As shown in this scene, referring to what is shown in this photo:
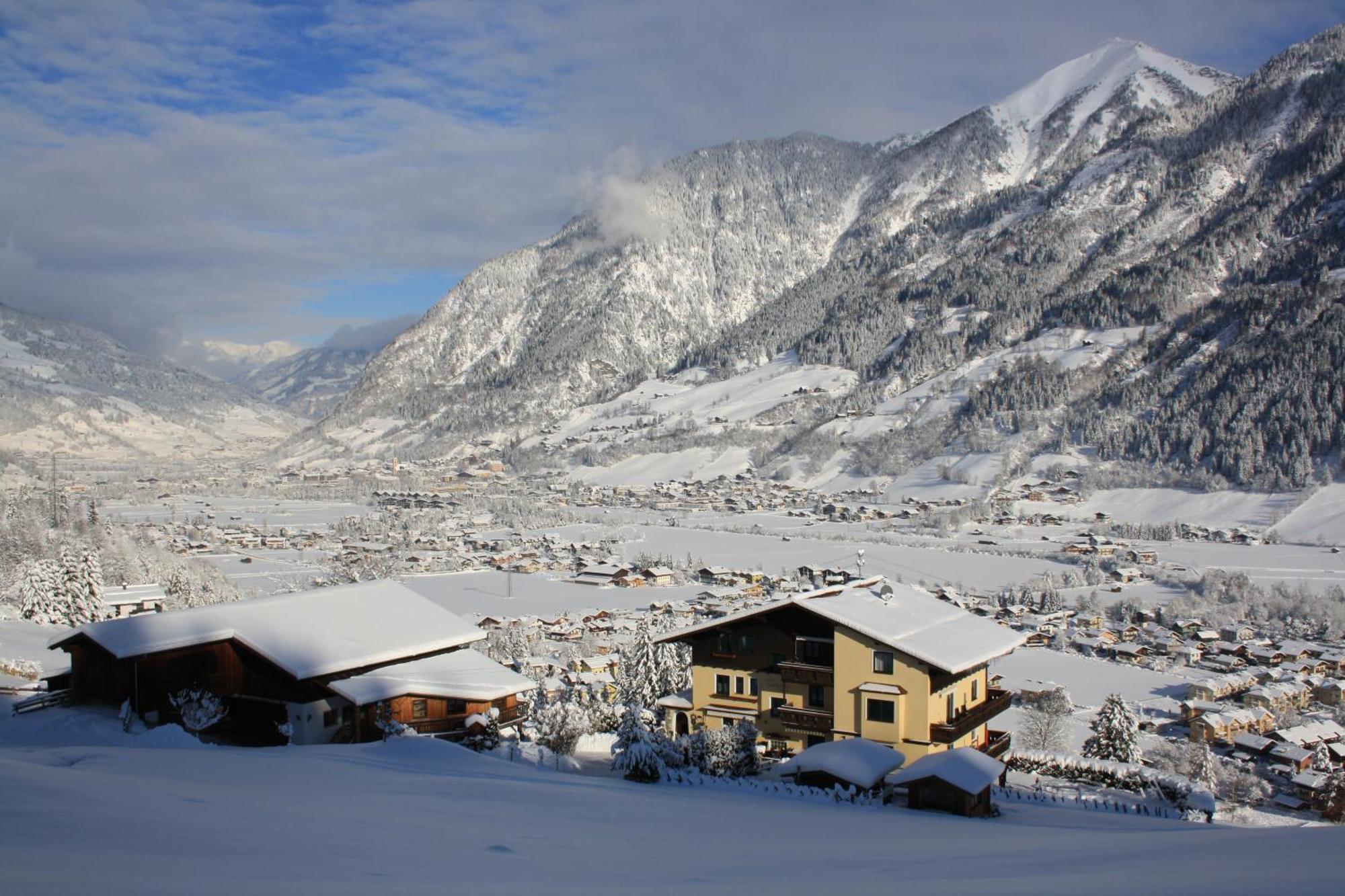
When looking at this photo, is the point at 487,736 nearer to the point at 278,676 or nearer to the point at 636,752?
the point at 636,752

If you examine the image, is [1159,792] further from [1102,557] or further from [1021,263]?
[1021,263]

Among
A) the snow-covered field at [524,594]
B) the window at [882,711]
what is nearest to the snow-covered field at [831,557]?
the snow-covered field at [524,594]

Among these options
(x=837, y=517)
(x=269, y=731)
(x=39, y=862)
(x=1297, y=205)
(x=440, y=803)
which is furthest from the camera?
(x=1297, y=205)

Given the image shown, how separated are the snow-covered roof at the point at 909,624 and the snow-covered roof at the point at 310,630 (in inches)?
168

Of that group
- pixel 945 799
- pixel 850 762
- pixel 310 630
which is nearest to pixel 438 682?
pixel 310 630

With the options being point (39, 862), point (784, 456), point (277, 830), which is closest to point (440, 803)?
point (277, 830)

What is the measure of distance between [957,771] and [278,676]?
401 inches

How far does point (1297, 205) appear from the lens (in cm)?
10588

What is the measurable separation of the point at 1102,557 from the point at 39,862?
61791 mm

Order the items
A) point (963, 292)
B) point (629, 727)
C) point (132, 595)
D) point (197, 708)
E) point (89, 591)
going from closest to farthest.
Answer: point (629, 727) → point (197, 708) → point (89, 591) → point (132, 595) → point (963, 292)

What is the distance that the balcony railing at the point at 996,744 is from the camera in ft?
51.8

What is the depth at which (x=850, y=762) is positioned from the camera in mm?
12227

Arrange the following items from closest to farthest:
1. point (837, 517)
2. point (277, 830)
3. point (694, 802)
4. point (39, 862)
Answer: point (39, 862), point (277, 830), point (694, 802), point (837, 517)

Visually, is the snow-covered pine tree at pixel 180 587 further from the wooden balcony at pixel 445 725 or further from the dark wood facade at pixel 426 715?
the wooden balcony at pixel 445 725
